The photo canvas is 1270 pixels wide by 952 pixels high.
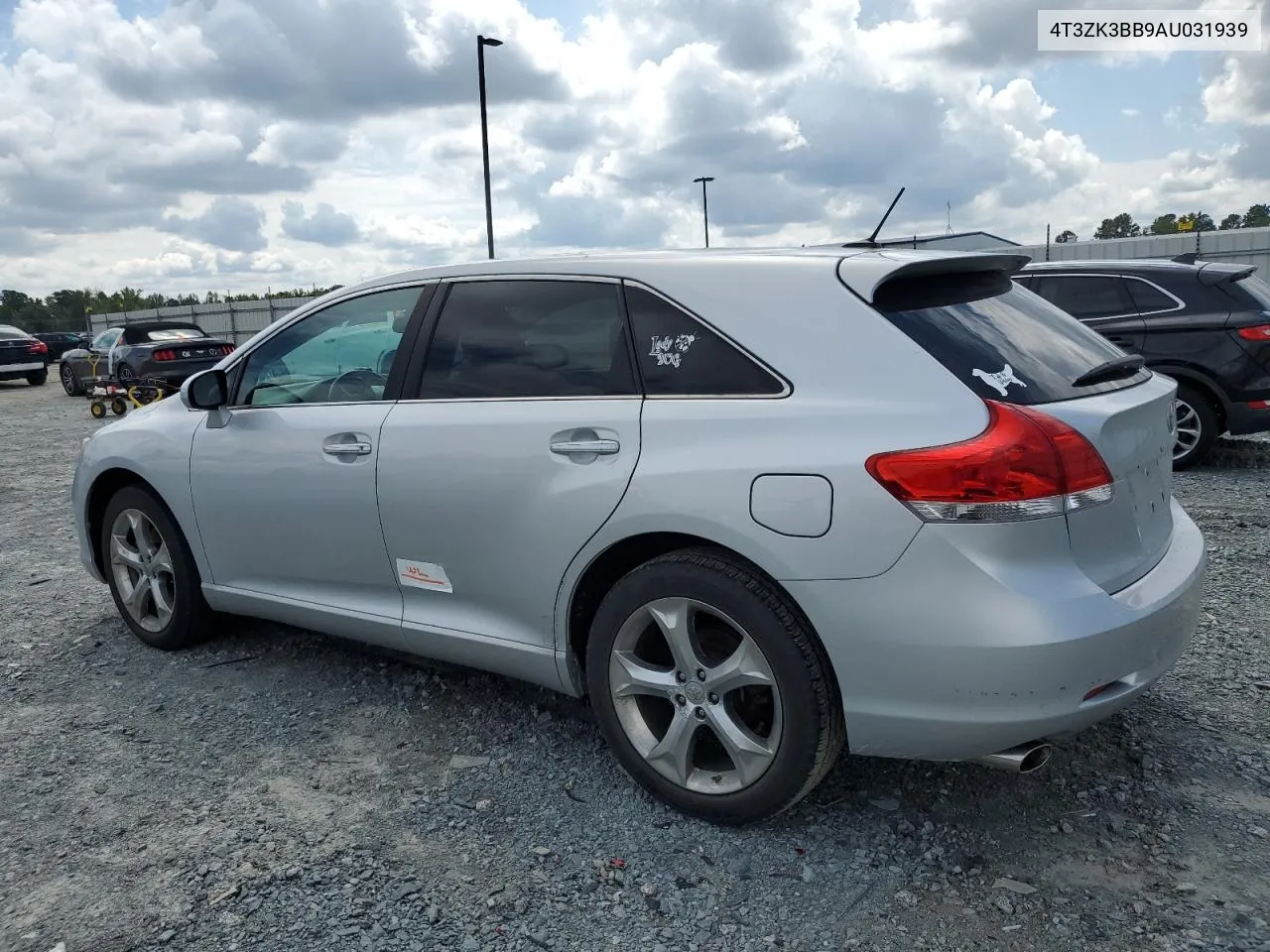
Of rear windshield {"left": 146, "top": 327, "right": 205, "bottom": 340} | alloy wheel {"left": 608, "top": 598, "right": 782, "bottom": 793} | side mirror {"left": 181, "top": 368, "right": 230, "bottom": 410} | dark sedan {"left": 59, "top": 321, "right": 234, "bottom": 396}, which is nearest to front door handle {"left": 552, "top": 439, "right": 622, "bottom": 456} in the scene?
alloy wheel {"left": 608, "top": 598, "right": 782, "bottom": 793}

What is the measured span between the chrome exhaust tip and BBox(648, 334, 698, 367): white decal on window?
1.34 m

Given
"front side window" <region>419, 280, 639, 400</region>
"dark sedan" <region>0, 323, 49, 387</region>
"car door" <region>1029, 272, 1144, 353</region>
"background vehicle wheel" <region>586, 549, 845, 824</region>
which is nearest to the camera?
"background vehicle wheel" <region>586, 549, 845, 824</region>

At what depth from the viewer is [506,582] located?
3.26 meters

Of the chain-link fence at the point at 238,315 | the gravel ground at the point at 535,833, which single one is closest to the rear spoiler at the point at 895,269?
the gravel ground at the point at 535,833

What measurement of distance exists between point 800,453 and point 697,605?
0.51 m

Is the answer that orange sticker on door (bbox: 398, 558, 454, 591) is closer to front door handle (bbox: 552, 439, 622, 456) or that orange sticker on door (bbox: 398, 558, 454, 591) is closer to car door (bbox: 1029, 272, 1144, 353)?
front door handle (bbox: 552, 439, 622, 456)

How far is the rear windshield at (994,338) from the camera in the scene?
262cm

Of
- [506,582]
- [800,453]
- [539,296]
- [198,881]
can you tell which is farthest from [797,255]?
[198,881]

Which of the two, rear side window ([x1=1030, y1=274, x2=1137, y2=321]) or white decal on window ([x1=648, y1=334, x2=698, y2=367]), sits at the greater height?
rear side window ([x1=1030, y1=274, x2=1137, y2=321])

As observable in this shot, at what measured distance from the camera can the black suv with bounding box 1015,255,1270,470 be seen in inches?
303

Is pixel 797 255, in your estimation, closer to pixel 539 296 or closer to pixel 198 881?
pixel 539 296

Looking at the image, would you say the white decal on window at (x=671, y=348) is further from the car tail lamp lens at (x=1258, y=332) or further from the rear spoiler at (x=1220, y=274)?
the rear spoiler at (x=1220, y=274)

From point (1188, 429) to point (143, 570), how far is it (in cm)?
731

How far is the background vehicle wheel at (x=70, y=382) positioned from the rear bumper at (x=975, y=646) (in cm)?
2365
